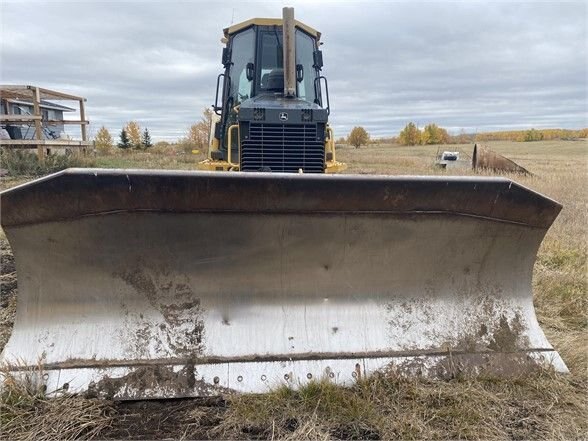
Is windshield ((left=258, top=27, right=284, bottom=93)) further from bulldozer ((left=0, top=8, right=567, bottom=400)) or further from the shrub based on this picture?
the shrub

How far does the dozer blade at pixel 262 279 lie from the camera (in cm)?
230

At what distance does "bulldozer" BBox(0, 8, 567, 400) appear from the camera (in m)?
2.30

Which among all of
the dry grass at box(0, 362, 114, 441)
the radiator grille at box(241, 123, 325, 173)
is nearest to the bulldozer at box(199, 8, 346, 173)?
the radiator grille at box(241, 123, 325, 173)

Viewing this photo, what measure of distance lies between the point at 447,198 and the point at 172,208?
5.04ft

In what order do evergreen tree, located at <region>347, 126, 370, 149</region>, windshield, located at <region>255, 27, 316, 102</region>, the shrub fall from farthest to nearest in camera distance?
evergreen tree, located at <region>347, 126, 370, 149</region>
the shrub
windshield, located at <region>255, 27, 316, 102</region>

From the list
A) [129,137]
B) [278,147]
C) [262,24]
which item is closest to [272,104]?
[278,147]

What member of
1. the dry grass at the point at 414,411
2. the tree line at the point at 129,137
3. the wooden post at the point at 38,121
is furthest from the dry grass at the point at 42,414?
the tree line at the point at 129,137

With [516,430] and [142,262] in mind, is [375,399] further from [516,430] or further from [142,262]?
[142,262]

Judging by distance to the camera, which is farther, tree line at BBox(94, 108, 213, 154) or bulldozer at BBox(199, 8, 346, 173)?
tree line at BBox(94, 108, 213, 154)

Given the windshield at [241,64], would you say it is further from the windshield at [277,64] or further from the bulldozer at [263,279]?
the bulldozer at [263,279]

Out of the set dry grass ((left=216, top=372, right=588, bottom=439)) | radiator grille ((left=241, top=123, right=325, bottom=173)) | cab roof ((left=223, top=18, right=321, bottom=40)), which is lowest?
dry grass ((left=216, top=372, right=588, bottom=439))

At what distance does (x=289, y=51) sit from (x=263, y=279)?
9.33 feet

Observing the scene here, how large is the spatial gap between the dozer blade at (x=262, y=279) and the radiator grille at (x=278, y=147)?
1792mm

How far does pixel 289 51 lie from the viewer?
4.49m
